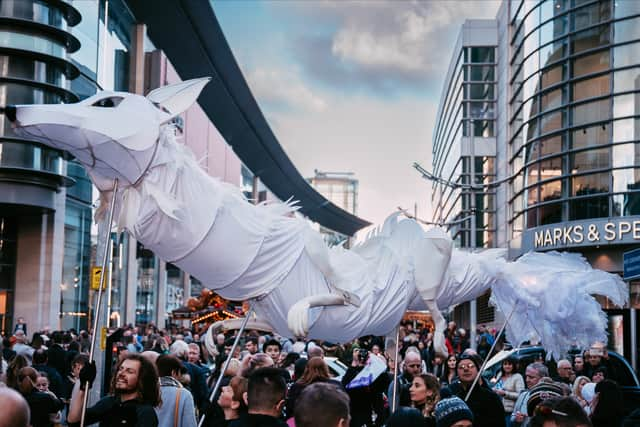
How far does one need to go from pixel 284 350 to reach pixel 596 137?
62.3ft

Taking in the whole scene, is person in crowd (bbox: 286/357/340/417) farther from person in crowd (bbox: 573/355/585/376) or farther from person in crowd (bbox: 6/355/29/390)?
person in crowd (bbox: 573/355/585/376)

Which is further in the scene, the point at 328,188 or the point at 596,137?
the point at 328,188

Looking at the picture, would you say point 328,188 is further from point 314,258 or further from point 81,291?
point 314,258

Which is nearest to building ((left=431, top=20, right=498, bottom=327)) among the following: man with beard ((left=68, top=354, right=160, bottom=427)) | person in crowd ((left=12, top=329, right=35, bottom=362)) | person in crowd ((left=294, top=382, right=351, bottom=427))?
person in crowd ((left=12, top=329, right=35, bottom=362))

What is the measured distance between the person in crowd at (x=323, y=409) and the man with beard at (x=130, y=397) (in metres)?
1.81

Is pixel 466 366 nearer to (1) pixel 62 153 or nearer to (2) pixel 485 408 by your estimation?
(2) pixel 485 408

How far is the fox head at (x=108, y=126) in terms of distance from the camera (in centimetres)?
576

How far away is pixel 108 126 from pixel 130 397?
6.37 feet

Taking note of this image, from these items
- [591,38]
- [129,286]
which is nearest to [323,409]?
[129,286]

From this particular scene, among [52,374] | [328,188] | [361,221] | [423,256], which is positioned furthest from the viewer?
[328,188]

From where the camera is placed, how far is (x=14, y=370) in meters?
7.81

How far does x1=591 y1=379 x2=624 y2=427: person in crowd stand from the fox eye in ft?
14.9

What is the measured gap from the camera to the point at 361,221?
3393 inches

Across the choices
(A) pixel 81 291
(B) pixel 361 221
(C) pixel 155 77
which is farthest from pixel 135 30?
(B) pixel 361 221
